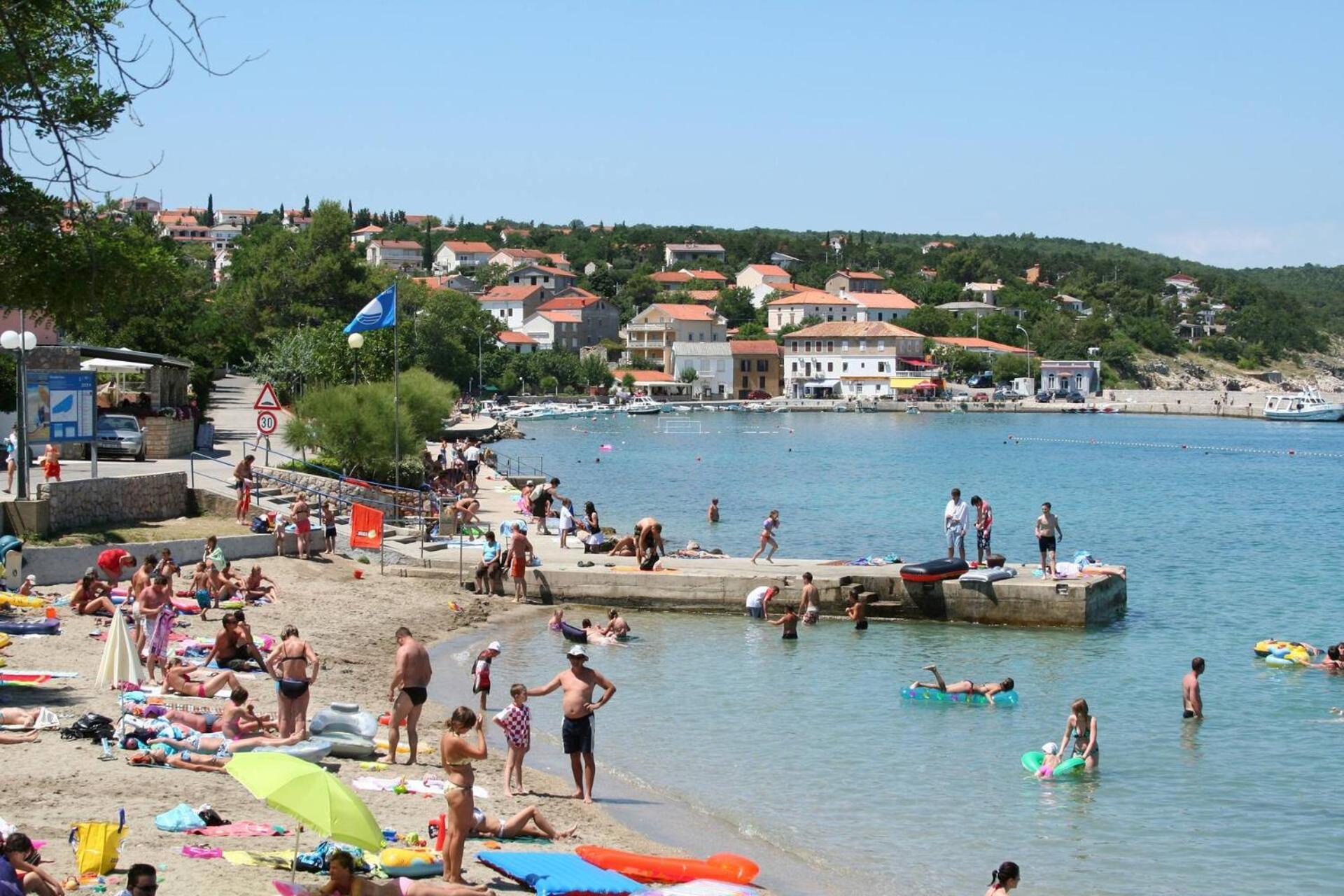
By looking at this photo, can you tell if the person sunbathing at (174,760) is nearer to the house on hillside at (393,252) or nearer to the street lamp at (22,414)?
the street lamp at (22,414)

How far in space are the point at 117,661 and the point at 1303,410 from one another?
129 metres

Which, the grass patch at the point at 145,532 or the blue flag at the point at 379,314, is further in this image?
the blue flag at the point at 379,314

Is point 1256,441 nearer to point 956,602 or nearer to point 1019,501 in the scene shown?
point 1019,501

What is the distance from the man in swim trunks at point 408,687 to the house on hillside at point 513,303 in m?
140

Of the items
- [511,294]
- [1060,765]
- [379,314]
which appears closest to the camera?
[1060,765]

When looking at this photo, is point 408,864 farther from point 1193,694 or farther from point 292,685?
point 1193,694

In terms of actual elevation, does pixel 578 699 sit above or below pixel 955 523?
below

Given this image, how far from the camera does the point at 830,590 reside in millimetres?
25719

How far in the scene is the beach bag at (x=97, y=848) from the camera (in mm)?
9484

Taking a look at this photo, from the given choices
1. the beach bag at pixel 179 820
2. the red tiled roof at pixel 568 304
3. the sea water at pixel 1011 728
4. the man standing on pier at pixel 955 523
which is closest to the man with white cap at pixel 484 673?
the sea water at pixel 1011 728

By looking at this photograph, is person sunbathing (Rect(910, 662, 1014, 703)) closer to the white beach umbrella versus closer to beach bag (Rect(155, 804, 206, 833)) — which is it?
the white beach umbrella

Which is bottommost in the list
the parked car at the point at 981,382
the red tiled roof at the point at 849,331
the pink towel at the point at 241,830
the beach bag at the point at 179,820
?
the pink towel at the point at 241,830

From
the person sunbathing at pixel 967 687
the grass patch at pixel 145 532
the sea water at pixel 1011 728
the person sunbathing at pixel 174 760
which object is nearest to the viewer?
the person sunbathing at pixel 174 760

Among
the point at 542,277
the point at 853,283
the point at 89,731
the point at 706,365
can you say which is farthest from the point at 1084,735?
the point at 853,283
